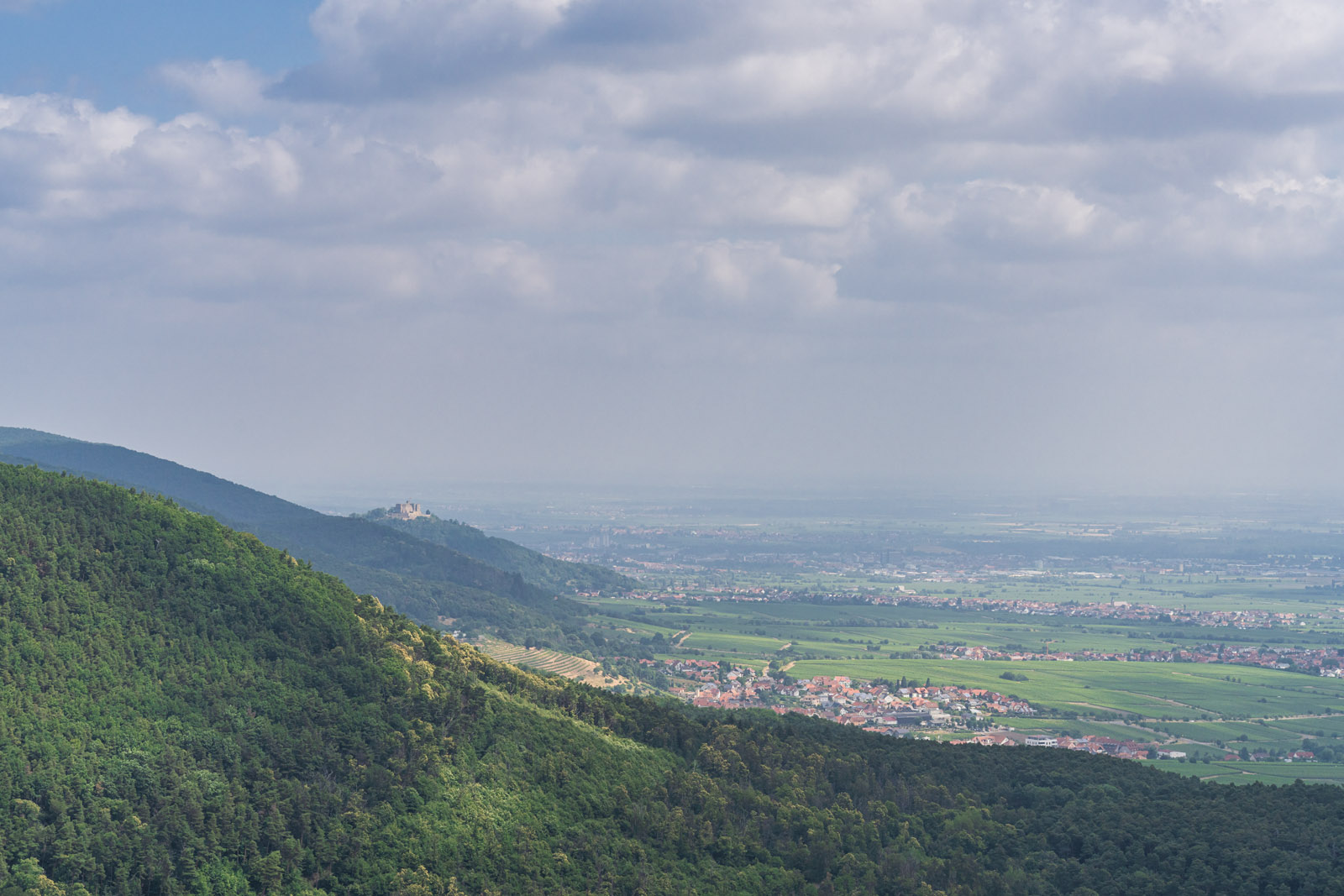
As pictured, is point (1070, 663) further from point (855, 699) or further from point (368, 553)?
point (368, 553)

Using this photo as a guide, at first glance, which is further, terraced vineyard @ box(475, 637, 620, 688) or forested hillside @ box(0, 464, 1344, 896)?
terraced vineyard @ box(475, 637, 620, 688)

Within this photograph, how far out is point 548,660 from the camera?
433ft

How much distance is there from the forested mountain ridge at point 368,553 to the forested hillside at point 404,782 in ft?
269

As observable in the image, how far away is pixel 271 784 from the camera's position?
52.0m

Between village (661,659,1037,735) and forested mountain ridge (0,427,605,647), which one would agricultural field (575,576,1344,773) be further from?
forested mountain ridge (0,427,605,647)

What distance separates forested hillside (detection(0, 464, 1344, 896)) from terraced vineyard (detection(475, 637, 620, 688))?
2002 inches

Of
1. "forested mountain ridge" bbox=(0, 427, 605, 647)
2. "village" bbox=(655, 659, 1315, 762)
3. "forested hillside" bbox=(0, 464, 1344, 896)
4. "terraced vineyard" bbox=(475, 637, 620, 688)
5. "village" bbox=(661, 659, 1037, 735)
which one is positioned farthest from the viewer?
"forested mountain ridge" bbox=(0, 427, 605, 647)

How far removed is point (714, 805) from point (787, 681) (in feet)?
237

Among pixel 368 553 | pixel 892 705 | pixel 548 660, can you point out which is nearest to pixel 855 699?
pixel 892 705

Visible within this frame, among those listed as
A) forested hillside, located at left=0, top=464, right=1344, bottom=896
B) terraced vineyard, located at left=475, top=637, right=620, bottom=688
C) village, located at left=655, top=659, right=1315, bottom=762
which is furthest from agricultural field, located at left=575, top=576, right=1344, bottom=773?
forested hillside, located at left=0, top=464, right=1344, bottom=896

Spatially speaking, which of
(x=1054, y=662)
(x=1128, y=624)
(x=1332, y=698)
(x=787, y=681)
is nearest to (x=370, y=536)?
(x=787, y=681)

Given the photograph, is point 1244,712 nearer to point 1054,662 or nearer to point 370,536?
point 1054,662

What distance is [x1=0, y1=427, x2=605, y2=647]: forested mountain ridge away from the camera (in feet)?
502

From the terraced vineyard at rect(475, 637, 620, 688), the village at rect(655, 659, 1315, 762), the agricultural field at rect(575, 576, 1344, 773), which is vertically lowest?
the terraced vineyard at rect(475, 637, 620, 688)
